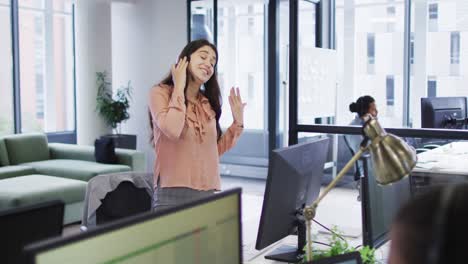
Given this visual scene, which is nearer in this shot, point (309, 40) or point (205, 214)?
point (205, 214)

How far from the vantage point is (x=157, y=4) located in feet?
25.1

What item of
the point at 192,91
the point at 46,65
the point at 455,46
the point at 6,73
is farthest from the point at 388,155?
the point at 46,65

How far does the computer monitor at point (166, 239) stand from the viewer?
2.95ft

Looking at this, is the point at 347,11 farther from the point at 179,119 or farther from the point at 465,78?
the point at 179,119

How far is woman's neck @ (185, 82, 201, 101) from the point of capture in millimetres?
2436

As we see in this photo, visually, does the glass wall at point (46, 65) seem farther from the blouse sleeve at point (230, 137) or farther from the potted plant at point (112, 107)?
the blouse sleeve at point (230, 137)

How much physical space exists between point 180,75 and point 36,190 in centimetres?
303

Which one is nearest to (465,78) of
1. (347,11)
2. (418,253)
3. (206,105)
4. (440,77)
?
(440,77)

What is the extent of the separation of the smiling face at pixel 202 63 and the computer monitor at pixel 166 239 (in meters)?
1.16

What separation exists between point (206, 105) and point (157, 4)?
216 inches

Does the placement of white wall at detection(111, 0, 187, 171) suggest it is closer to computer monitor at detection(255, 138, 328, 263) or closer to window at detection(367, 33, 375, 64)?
window at detection(367, 33, 375, 64)

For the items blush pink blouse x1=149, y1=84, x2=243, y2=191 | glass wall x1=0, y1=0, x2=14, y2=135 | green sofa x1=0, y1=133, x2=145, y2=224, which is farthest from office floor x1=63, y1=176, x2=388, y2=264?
glass wall x1=0, y1=0, x2=14, y2=135

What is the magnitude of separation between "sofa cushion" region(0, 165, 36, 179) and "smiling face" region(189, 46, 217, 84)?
3.82m

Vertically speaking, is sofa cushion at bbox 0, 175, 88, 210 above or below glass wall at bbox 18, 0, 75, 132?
below
